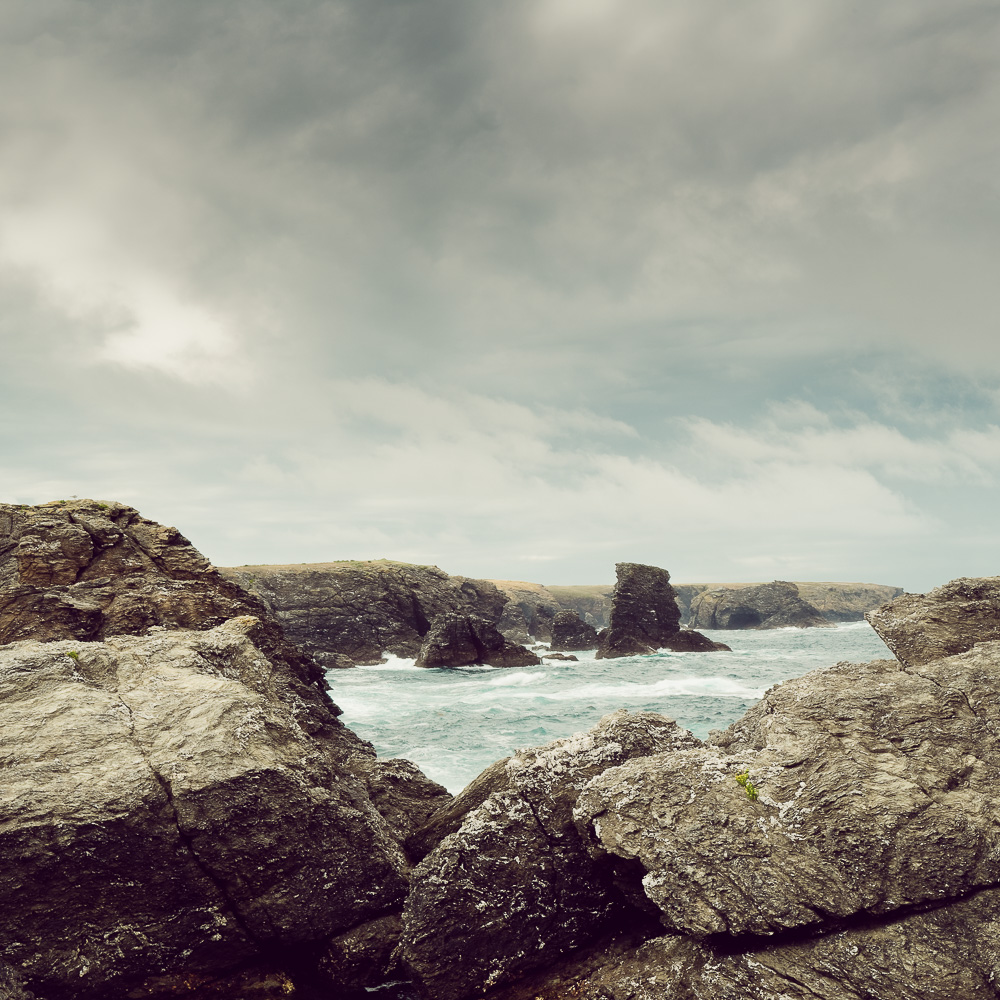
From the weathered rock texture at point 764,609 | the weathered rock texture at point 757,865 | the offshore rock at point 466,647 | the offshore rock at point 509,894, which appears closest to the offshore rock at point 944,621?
the weathered rock texture at point 757,865

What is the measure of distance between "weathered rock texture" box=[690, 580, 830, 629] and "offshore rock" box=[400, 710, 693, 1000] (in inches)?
5627

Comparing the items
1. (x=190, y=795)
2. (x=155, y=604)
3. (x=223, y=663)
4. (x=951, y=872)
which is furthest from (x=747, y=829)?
(x=155, y=604)

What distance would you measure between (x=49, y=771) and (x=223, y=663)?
12.4 ft

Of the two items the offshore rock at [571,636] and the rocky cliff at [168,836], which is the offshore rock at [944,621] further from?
the offshore rock at [571,636]

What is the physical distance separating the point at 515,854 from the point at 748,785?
3071 millimetres

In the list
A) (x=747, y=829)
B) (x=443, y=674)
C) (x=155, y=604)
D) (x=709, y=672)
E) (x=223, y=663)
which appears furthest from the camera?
(x=443, y=674)

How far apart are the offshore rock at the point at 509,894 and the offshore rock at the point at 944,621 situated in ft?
23.1

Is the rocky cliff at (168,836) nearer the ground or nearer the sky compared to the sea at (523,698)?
nearer the sky

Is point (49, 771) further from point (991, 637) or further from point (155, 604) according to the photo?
point (991, 637)

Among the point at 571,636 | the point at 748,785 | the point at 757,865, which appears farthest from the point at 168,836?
the point at 571,636

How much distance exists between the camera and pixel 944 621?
11758 millimetres

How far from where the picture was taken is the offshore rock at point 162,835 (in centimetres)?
683

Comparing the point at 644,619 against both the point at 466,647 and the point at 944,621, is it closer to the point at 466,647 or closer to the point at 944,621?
the point at 466,647

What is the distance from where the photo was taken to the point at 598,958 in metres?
7.22
